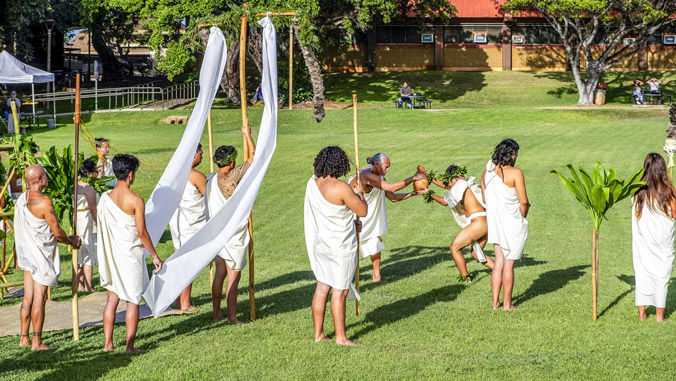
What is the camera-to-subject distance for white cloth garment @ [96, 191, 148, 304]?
8211 mm

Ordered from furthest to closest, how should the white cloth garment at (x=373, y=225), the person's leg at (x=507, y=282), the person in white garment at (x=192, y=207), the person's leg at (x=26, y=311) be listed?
the white cloth garment at (x=373, y=225) < the person in white garment at (x=192, y=207) < the person's leg at (x=507, y=282) < the person's leg at (x=26, y=311)

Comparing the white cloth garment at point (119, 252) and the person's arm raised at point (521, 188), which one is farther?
the person's arm raised at point (521, 188)

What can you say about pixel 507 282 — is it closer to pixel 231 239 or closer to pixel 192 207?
pixel 231 239

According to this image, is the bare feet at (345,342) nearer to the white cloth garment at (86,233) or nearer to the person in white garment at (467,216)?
the person in white garment at (467,216)

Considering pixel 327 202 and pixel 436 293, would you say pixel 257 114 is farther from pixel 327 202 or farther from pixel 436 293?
pixel 327 202

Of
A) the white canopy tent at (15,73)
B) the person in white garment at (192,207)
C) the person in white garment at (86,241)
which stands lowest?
the person in white garment at (86,241)

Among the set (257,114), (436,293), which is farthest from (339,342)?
(257,114)

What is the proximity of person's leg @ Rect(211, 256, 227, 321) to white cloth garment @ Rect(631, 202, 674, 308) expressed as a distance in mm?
4709

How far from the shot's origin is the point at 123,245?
27.1 feet

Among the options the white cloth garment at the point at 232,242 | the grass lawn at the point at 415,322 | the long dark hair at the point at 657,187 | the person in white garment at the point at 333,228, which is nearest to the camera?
the grass lawn at the point at 415,322

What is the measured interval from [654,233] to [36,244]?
677 cm

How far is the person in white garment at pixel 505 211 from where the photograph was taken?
9.70 meters

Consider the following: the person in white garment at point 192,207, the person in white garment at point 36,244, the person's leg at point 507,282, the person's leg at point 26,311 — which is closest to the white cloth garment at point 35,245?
the person in white garment at point 36,244

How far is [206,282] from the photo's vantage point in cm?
1238
